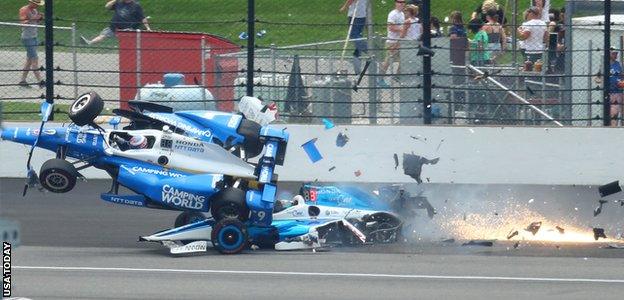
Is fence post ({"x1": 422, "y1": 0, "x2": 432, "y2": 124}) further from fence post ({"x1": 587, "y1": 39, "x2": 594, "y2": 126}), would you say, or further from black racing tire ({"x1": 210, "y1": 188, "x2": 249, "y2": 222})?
black racing tire ({"x1": 210, "y1": 188, "x2": 249, "y2": 222})

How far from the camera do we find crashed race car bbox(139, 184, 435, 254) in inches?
468

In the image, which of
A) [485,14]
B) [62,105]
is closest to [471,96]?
[485,14]

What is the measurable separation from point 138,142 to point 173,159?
1.18ft

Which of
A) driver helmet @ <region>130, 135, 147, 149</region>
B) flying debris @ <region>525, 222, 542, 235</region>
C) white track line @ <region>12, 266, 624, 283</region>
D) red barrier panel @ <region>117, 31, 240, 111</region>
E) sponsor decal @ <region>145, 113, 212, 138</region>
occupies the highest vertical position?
red barrier panel @ <region>117, 31, 240, 111</region>

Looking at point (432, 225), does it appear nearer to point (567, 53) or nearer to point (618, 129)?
point (618, 129)

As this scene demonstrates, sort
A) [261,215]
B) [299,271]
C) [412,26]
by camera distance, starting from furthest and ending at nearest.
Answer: [412,26] → [261,215] → [299,271]

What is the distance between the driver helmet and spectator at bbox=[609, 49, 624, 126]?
21.9ft

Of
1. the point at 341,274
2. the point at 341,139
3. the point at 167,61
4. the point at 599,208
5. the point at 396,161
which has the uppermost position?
the point at 167,61

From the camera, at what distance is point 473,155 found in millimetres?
15758

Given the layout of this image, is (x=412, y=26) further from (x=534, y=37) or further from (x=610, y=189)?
(x=610, y=189)

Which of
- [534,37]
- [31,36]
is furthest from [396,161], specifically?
[31,36]

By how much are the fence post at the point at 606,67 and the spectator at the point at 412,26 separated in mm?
2300

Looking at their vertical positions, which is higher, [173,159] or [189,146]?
[189,146]

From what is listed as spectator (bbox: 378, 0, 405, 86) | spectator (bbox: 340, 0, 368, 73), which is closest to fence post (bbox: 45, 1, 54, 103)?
spectator (bbox: 340, 0, 368, 73)
